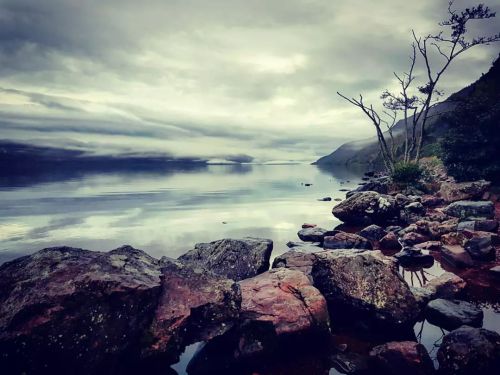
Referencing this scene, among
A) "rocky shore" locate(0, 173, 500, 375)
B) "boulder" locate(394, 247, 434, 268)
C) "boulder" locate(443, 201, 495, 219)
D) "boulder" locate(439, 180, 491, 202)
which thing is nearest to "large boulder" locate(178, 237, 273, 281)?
"rocky shore" locate(0, 173, 500, 375)

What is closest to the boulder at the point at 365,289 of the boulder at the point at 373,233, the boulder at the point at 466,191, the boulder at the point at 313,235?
the boulder at the point at 313,235

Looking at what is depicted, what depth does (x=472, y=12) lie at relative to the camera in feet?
98.9

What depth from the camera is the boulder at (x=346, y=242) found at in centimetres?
1270

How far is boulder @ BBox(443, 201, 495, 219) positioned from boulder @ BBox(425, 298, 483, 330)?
36.0 ft

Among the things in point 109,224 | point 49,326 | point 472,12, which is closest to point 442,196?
point 472,12

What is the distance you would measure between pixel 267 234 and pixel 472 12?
30.1 metres

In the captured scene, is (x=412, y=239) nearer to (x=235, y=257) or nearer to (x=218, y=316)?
(x=235, y=257)

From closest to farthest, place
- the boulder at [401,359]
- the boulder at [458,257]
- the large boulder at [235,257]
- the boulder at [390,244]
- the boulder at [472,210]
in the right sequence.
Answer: the boulder at [401,359]
the large boulder at [235,257]
the boulder at [458,257]
the boulder at [390,244]
the boulder at [472,210]

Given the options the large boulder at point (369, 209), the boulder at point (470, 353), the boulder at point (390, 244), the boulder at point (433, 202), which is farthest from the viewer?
the boulder at point (433, 202)

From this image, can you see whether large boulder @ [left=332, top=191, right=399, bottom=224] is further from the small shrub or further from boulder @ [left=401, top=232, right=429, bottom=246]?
the small shrub

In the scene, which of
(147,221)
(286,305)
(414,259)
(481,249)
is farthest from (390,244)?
(147,221)

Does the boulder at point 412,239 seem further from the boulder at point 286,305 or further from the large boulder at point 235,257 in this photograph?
the boulder at point 286,305

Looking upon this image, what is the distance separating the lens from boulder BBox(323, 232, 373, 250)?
1270 cm

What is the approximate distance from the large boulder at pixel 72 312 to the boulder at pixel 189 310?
0.84 ft
